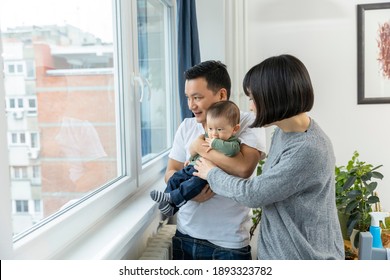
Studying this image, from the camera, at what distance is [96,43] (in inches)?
62.8

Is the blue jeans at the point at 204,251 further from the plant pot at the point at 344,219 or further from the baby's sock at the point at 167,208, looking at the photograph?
the plant pot at the point at 344,219

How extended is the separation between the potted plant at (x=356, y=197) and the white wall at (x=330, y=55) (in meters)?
0.99

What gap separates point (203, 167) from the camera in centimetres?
114

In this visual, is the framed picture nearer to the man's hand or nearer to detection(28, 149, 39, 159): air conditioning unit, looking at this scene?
the man's hand

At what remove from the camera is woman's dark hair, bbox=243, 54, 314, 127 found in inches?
36.5

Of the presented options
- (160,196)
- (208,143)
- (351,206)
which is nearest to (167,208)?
(160,196)

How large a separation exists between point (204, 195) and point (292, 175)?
0.39 m

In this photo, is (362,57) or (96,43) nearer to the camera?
(96,43)

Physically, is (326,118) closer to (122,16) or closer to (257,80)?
(122,16)

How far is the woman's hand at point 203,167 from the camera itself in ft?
3.67

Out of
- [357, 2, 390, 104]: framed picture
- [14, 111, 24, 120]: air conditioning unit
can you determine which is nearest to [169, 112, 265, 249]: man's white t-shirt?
[14, 111, 24, 120]: air conditioning unit

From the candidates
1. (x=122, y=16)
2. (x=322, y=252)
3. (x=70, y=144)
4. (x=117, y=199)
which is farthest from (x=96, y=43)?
(x=322, y=252)

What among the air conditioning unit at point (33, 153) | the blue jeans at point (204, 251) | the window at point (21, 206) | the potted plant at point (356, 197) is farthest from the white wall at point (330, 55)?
the window at point (21, 206)
